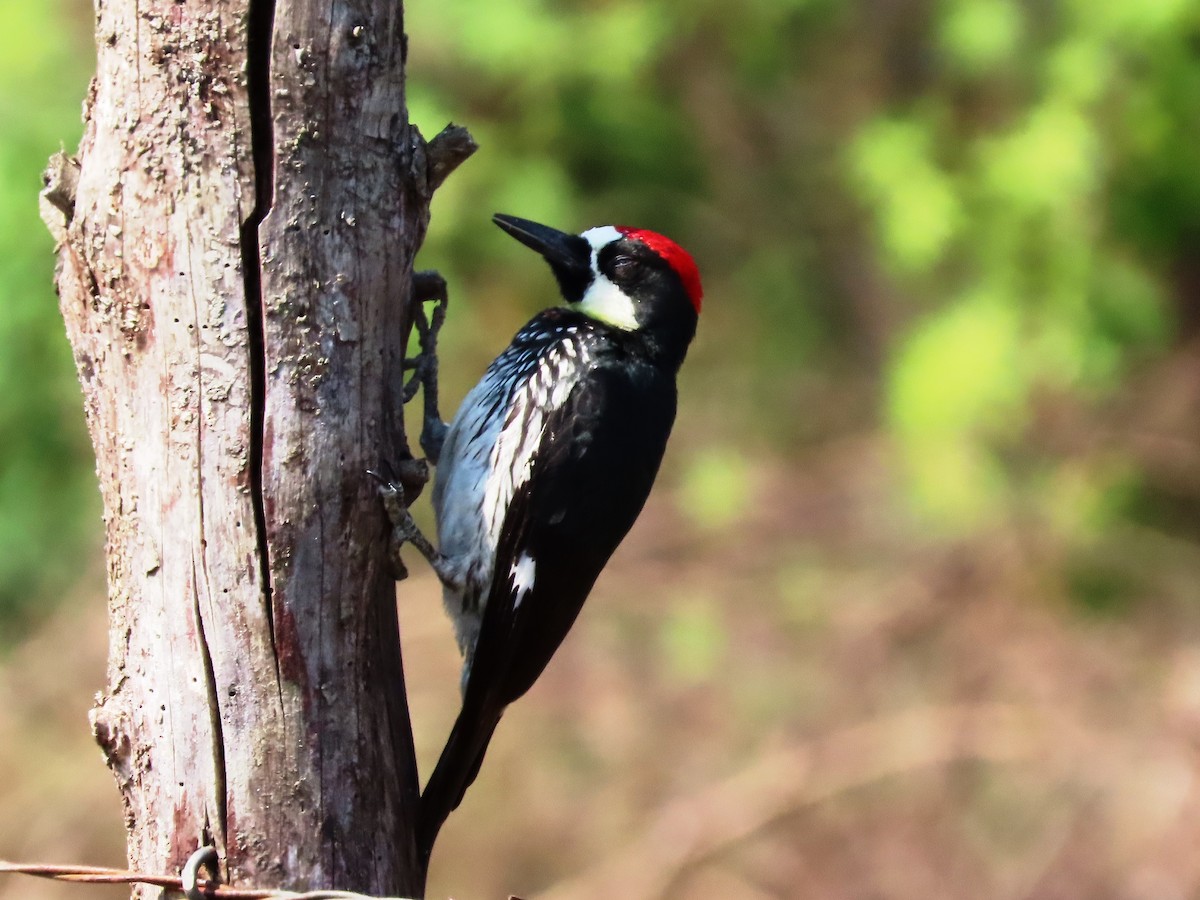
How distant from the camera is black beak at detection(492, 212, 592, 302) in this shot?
3.53m

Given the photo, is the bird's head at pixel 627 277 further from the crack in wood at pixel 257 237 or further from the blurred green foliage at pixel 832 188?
the blurred green foliage at pixel 832 188

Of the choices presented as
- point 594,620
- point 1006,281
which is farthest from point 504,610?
point 594,620

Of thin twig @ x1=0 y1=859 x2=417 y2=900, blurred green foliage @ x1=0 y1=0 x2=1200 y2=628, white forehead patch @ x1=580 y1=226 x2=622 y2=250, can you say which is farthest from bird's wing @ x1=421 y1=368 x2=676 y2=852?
blurred green foliage @ x1=0 y1=0 x2=1200 y2=628

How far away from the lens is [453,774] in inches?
113

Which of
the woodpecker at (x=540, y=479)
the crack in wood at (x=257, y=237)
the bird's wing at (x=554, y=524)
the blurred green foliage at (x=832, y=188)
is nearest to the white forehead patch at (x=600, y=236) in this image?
the woodpecker at (x=540, y=479)

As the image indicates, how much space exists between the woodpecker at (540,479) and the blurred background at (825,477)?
282 cm

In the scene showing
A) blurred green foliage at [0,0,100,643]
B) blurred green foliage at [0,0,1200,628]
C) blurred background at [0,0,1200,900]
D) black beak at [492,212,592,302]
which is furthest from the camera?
blurred background at [0,0,1200,900]

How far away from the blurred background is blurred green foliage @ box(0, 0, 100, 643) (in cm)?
2

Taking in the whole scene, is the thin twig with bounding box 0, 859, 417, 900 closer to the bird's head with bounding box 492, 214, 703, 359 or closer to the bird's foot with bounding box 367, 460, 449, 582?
the bird's foot with bounding box 367, 460, 449, 582

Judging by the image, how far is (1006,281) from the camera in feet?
22.9

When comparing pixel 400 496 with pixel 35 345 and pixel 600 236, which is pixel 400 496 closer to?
pixel 600 236

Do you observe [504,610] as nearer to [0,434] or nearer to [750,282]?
[0,434]

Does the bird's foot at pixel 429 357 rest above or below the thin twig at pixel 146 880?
above

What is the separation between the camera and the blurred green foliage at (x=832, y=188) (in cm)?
660
